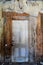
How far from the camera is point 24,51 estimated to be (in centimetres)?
474

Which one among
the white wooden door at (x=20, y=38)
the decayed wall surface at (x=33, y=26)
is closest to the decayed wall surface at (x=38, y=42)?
the decayed wall surface at (x=33, y=26)

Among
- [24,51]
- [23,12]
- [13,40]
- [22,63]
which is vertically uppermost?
[23,12]

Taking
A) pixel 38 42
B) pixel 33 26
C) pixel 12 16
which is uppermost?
pixel 12 16

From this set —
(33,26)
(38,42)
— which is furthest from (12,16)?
(38,42)

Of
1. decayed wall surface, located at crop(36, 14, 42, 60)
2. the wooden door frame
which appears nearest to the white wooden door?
the wooden door frame

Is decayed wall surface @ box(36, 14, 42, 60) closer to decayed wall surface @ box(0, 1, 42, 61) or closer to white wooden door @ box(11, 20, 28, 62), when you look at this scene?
decayed wall surface @ box(0, 1, 42, 61)

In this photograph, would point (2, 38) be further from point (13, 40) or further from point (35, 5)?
point (35, 5)

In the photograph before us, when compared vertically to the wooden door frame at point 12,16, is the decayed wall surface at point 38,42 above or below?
below

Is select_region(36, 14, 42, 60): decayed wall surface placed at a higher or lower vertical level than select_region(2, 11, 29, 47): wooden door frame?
lower

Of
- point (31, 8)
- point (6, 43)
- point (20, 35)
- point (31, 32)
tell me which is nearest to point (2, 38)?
point (6, 43)

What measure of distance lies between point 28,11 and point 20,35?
699 mm

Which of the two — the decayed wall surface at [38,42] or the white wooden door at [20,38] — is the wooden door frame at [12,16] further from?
the decayed wall surface at [38,42]

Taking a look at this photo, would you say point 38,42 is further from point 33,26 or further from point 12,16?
point 12,16

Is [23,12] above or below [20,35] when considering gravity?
above
